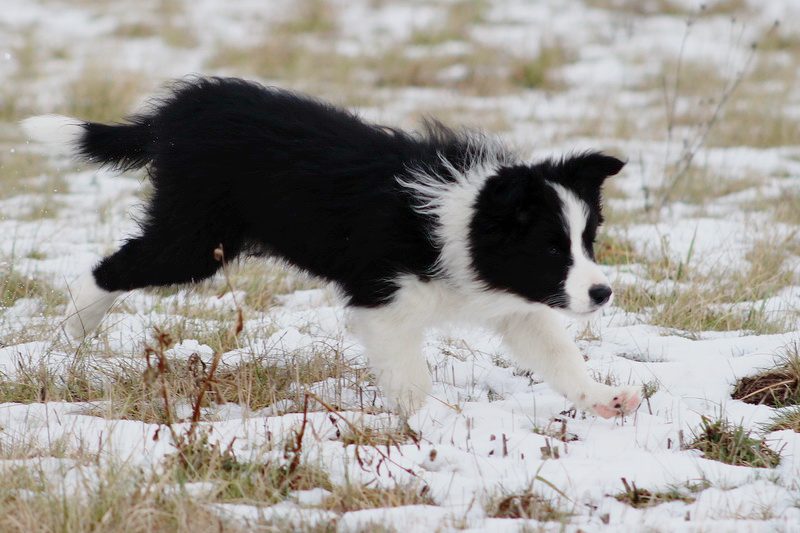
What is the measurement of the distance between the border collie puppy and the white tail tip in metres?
0.41

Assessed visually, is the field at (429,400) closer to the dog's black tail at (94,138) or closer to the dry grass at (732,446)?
the dry grass at (732,446)

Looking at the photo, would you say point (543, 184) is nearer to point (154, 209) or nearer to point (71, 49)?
point (154, 209)

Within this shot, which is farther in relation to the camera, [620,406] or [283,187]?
[283,187]

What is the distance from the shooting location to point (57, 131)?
178 inches

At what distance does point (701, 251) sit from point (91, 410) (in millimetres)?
4026

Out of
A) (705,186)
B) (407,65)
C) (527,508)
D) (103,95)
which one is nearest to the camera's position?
(527,508)

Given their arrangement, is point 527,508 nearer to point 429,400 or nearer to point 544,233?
point 429,400

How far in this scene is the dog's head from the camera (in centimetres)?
354

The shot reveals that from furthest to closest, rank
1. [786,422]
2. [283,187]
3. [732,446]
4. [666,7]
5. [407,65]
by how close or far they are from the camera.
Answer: [666,7]
[407,65]
[283,187]
[786,422]
[732,446]

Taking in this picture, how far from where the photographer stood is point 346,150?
13.0 ft

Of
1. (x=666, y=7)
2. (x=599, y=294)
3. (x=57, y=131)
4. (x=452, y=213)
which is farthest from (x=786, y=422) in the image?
(x=666, y=7)

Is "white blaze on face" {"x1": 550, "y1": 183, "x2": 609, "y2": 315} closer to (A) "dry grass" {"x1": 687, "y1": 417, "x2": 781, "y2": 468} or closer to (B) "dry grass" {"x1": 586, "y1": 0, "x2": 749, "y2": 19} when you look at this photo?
Answer: (A) "dry grass" {"x1": 687, "y1": 417, "x2": 781, "y2": 468}

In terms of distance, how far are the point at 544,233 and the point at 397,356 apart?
778 mm

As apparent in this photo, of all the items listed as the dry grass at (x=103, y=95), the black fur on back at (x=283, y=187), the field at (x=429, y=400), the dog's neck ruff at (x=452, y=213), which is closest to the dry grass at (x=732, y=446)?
the field at (x=429, y=400)
